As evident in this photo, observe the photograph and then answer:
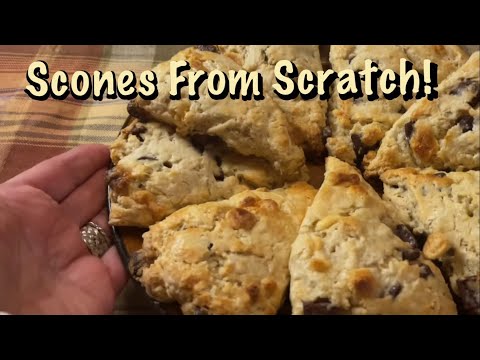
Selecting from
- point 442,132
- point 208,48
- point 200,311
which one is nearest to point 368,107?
point 442,132

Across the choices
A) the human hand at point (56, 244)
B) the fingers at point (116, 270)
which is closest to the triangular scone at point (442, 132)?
the fingers at point (116, 270)

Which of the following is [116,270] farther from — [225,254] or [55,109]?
[55,109]

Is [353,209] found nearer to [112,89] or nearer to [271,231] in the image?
[271,231]

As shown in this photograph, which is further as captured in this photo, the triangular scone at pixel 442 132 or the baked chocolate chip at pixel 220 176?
the baked chocolate chip at pixel 220 176

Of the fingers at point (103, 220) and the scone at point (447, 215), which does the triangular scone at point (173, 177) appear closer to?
the fingers at point (103, 220)

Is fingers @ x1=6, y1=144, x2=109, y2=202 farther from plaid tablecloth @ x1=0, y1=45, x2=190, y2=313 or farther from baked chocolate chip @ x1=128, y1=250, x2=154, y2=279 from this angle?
baked chocolate chip @ x1=128, y1=250, x2=154, y2=279

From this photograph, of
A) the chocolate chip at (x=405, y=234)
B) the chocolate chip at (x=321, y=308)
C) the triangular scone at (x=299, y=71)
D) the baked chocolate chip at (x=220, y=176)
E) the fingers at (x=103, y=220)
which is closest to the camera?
the chocolate chip at (x=321, y=308)

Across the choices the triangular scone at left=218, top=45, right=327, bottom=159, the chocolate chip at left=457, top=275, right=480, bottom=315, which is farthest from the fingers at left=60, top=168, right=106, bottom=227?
the chocolate chip at left=457, top=275, right=480, bottom=315
